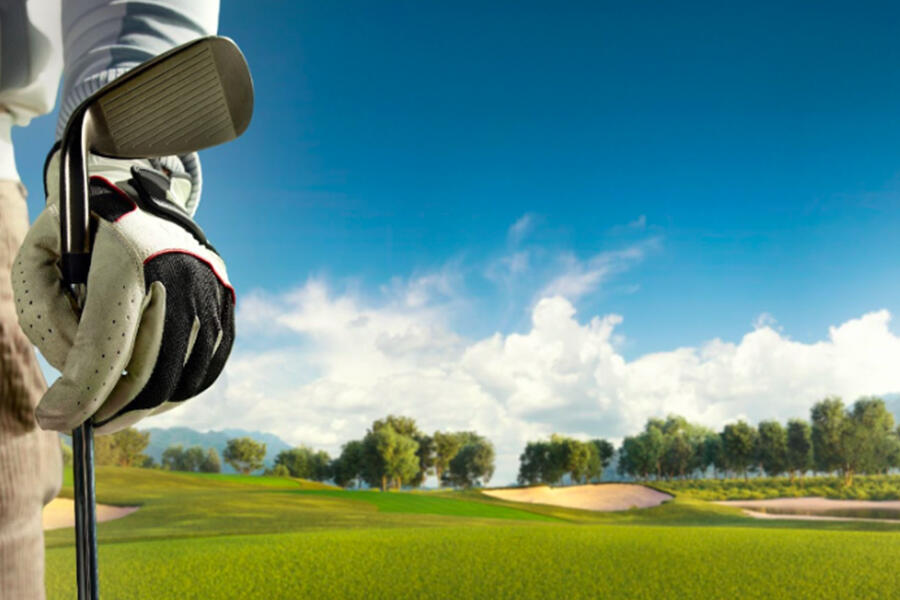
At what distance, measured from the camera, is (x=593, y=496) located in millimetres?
20281

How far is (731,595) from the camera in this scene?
8.14 feet

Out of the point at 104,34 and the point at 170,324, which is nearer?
the point at 170,324

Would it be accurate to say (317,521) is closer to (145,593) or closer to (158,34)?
(145,593)

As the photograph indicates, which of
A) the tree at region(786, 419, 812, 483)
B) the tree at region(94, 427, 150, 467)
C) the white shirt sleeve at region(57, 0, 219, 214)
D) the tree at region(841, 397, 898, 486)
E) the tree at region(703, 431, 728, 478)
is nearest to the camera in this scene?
the white shirt sleeve at region(57, 0, 219, 214)

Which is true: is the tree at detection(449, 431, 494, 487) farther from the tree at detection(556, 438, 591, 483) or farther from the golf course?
the golf course

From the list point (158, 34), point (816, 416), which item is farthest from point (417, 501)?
point (816, 416)

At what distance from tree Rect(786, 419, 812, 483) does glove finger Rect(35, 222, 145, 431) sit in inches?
888

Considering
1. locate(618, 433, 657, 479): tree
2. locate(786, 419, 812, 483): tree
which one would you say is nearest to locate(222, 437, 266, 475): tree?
locate(618, 433, 657, 479): tree

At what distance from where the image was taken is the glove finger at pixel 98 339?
0.65 m

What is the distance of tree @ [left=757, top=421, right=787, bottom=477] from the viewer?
20641 millimetres

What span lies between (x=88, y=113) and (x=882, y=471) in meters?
23.3

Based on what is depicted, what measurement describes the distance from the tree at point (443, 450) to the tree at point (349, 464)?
371 centimetres

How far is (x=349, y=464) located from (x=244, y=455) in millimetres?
8425

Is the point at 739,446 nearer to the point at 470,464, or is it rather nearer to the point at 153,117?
the point at 470,464
